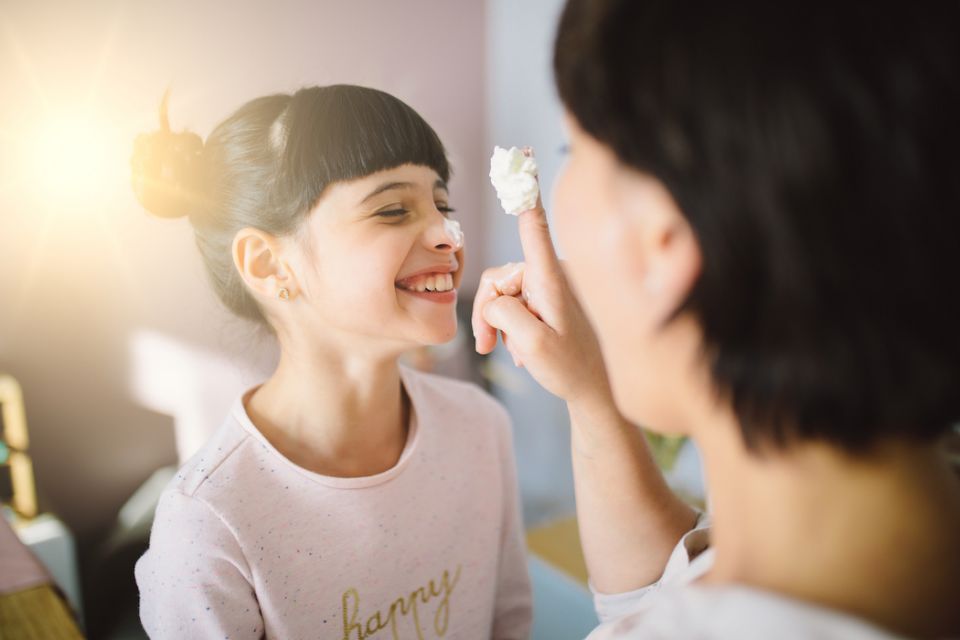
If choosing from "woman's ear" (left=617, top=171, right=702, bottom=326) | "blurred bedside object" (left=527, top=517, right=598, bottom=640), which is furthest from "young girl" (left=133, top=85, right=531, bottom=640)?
"blurred bedside object" (left=527, top=517, right=598, bottom=640)

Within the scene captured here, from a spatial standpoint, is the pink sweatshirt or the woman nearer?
the woman

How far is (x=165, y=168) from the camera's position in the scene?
69 cm

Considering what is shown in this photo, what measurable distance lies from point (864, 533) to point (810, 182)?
22 cm

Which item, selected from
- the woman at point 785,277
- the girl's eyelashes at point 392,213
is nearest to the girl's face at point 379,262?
the girl's eyelashes at point 392,213

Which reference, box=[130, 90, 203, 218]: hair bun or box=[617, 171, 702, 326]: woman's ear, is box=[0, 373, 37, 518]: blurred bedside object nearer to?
box=[130, 90, 203, 218]: hair bun

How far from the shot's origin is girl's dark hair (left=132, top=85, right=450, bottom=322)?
0.73 metres

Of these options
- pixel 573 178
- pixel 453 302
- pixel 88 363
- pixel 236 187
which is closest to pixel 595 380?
pixel 453 302

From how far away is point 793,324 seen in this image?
1.20ft

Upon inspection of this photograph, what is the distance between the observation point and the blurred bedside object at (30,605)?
60cm

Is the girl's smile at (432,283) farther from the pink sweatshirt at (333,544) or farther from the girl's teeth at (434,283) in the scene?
the pink sweatshirt at (333,544)

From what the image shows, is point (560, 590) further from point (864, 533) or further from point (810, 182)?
point (810, 182)

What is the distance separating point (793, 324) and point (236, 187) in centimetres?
63

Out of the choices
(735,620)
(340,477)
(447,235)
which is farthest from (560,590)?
(735,620)

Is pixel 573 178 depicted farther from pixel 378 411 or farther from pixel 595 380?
pixel 378 411
